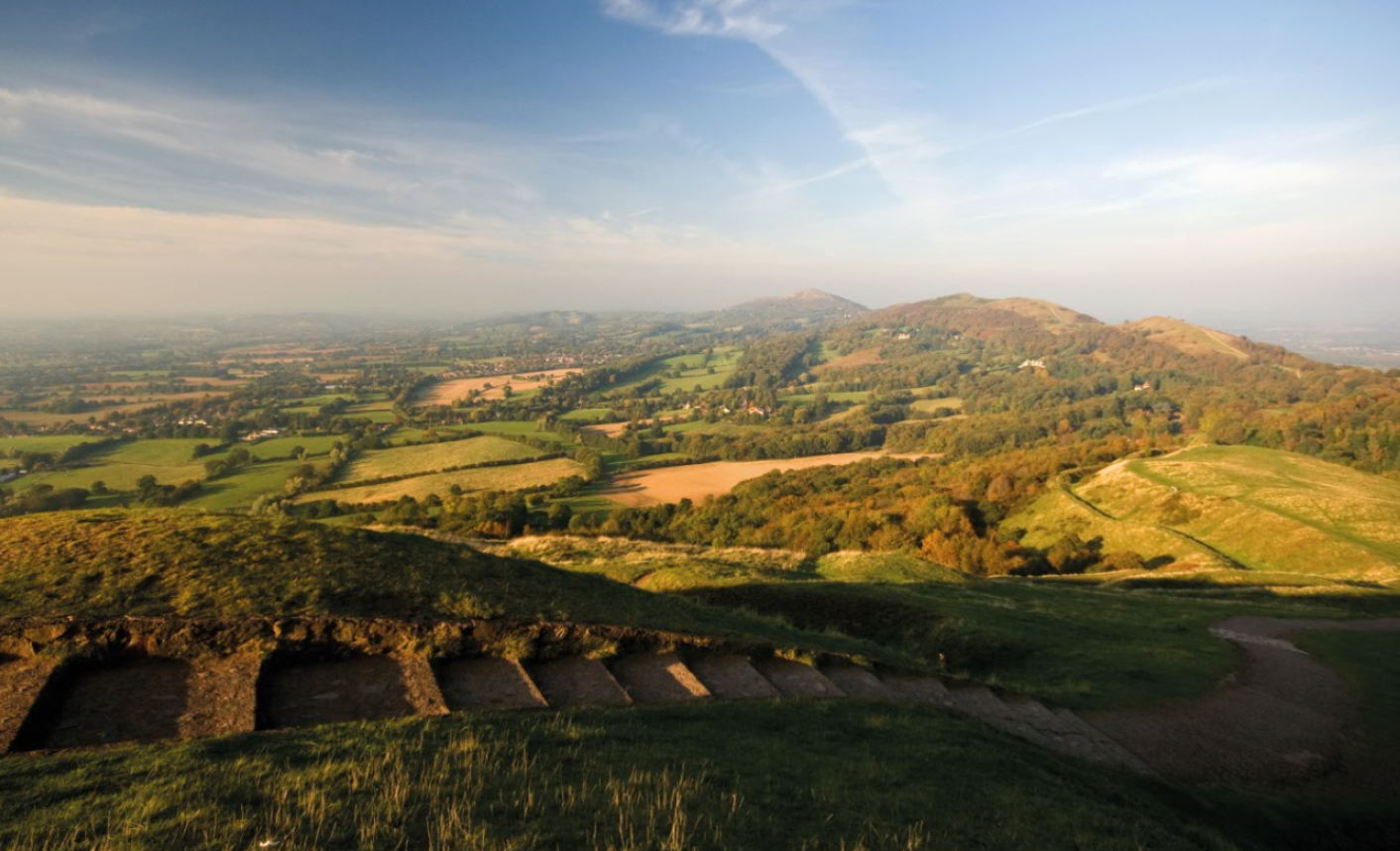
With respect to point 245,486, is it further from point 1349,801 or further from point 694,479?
point 1349,801

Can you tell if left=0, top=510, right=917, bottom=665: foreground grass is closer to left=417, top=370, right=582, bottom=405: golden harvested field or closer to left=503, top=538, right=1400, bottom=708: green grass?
left=503, top=538, right=1400, bottom=708: green grass

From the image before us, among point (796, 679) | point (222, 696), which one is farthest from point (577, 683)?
point (222, 696)

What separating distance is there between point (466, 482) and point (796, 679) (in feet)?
257

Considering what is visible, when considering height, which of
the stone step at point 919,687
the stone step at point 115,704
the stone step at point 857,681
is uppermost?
the stone step at point 115,704

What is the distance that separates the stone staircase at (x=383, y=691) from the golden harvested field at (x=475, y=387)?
149480mm

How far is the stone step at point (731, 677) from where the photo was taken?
42.1 ft

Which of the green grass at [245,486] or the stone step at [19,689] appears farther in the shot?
the green grass at [245,486]

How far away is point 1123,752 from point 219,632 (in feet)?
65.9

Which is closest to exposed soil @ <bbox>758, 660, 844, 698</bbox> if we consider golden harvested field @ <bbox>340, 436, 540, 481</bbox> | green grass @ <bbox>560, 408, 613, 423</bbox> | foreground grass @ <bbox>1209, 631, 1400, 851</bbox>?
foreground grass @ <bbox>1209, 631, 1400, 851</bbox>

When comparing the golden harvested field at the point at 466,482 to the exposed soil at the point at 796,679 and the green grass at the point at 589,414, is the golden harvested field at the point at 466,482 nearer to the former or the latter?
the green grass at the point at 589,414

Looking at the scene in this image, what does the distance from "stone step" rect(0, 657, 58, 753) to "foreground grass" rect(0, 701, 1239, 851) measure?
153 cm

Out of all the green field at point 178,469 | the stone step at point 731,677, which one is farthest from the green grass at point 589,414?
the stone step at point 731,677

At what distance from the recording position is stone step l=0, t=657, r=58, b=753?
316 inches

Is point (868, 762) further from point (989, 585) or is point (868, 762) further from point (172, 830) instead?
point (989, 585)
